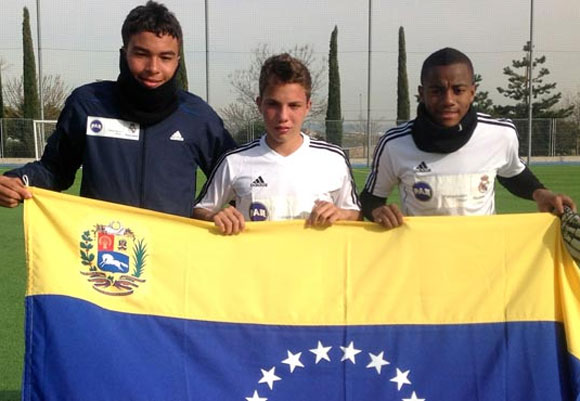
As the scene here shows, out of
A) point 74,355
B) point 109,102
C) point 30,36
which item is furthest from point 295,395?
point 30,36

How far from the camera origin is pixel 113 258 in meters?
3.17

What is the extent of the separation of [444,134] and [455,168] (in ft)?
0.63

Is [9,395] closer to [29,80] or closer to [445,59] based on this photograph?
[445,59]

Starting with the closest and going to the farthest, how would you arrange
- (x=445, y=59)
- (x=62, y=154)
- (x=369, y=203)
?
(x=445, y=59), (x=62, y=154), (x=369, y=203)

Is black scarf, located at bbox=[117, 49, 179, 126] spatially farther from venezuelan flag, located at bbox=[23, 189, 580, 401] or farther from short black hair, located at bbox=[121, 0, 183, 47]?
venezuelan flag, located at bbox=[23, 189, 580, 401]

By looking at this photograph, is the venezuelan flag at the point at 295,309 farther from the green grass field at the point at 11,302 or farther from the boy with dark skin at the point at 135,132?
the green grass field at the point at 11,302

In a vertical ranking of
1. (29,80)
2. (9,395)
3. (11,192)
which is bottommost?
(9,395)

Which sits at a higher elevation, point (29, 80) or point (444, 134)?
point (29, 80)

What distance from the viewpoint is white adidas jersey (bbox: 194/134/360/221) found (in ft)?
10.8

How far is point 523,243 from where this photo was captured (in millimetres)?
3223

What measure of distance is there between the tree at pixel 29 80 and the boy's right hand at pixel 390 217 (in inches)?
1471

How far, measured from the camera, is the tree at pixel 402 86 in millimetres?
39744

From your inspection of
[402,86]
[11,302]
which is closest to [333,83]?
[402,86]

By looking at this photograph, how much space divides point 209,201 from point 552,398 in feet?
6.53
